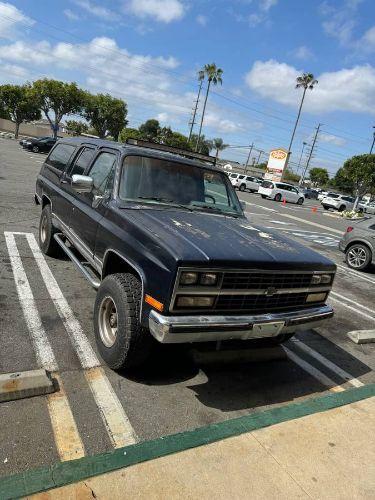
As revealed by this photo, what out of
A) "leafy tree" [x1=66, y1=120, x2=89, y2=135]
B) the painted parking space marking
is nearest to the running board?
the painted parking space marking

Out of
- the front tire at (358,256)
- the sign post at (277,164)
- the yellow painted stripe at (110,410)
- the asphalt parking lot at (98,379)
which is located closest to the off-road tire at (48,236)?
the asphalt parking lot at (98,379)

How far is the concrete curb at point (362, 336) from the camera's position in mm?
5477

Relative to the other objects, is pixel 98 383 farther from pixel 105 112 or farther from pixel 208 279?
pixel 105 112

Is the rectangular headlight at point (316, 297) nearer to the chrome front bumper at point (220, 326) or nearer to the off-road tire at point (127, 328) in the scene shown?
the chrome front bumper at point (220, 326)

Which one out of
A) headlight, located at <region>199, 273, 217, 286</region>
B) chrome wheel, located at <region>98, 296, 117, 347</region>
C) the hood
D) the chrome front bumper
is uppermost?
the hood

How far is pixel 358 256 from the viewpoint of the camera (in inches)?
410

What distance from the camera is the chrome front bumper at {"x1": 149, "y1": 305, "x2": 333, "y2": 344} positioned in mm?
3006

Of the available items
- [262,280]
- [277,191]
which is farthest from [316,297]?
[277,191]

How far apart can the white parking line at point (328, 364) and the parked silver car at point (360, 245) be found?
5.85 m

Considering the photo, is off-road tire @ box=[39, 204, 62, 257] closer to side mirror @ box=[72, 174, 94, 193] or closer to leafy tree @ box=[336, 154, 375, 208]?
side mirror @ box=[72, 174, 94, 193]

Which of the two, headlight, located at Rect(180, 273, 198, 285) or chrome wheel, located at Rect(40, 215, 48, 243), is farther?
chrome wheel, located at Rect(40, 215, 48, 243)

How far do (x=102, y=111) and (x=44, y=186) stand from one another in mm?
54095

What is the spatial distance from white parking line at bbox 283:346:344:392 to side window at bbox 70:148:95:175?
335 cm

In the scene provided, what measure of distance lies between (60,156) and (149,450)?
16.1 ft
